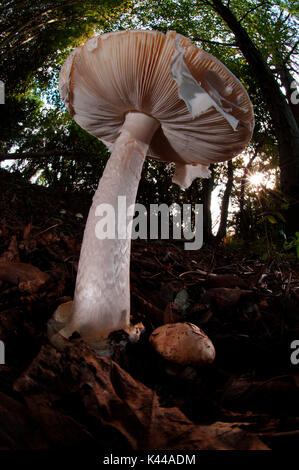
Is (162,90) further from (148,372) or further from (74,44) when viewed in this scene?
(74,44)

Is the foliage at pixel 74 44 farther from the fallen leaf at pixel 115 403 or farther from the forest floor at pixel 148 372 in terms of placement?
the fallen leaf at pixel 115 403

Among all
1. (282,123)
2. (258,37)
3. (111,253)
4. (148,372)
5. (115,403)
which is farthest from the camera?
(258,37)

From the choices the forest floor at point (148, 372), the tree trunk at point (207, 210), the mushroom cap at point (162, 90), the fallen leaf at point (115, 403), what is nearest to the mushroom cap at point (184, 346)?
the forest floor at point (148, 372)

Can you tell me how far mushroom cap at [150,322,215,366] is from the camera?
1215 millimetres

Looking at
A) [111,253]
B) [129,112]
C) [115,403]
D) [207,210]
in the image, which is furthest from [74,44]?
[115,403]

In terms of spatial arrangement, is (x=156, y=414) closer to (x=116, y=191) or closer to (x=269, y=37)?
(x=116, y=191)

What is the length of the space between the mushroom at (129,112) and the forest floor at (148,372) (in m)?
0.25

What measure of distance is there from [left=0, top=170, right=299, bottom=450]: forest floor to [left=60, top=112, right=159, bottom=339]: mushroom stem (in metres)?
0.18

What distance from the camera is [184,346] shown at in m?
1.22

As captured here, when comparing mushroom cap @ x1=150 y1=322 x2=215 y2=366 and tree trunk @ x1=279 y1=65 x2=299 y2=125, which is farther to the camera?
tree trunk @ x1=279 y1=65 x2=299 y2=125

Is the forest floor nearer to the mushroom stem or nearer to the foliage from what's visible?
the mushroom stem

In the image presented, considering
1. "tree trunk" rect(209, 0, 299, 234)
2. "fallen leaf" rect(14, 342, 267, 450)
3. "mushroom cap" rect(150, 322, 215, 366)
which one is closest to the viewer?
"fallen leaf" rect(14, 342, 267, 450)

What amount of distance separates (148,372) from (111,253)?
1.98ft

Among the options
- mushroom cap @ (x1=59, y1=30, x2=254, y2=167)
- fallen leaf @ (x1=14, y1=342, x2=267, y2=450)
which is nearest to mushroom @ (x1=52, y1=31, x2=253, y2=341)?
mushroom cap @ (x1=59, y1=30, x2=254, y2=167)
